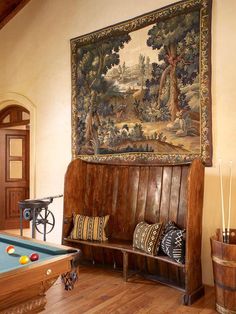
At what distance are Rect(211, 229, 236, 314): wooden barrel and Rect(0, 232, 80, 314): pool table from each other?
1.41 meters

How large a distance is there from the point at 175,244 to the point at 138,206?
2.96ft

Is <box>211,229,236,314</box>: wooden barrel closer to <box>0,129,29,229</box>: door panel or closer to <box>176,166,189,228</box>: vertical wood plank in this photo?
<box>176,166,189,228</box>: vertical wood plank

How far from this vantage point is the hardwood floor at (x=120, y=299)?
9.64ft

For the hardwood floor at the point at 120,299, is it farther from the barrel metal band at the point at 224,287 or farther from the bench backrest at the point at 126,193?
the bench backrest at the point at 126,193

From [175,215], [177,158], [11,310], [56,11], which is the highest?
[56,11]

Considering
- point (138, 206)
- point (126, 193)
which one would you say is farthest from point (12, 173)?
point (138, 206)

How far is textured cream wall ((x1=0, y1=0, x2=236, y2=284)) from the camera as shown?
3672mm

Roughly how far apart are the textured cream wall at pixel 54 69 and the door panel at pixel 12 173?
108 cm

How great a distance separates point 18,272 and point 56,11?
15.0 ft

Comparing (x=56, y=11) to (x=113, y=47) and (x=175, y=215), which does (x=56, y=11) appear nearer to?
(x=113, y=47)

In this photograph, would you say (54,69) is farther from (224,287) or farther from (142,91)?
(224,287)

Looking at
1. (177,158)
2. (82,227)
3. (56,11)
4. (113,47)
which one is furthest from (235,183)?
(56,11)

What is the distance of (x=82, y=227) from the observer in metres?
4.05

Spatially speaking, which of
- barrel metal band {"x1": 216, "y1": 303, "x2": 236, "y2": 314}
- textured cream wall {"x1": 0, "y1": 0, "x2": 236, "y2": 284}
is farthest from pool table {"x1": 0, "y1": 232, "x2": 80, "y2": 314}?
textured cream wall {"x1": 0, "y1": 0, "x2": 236, "y2": 284}
